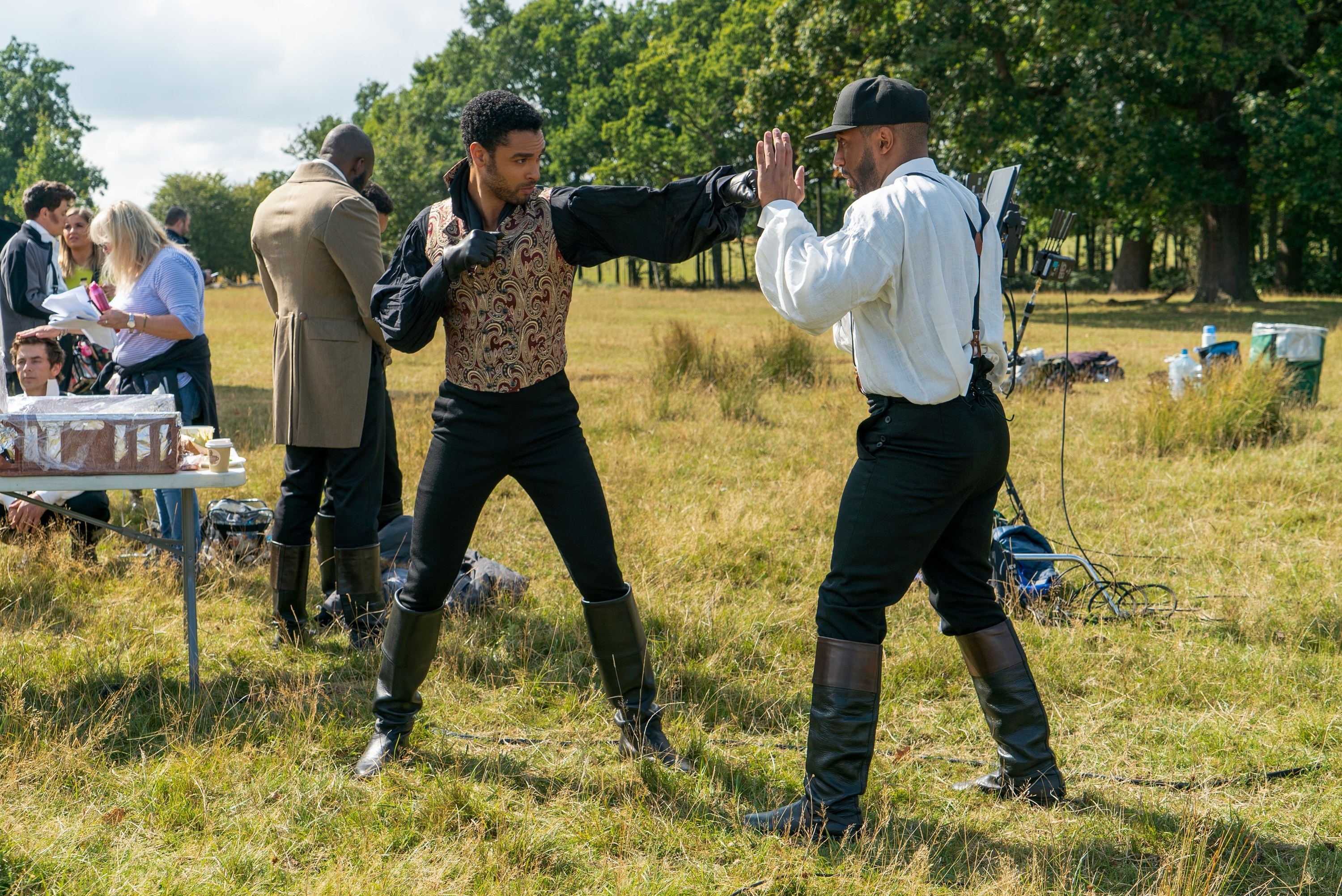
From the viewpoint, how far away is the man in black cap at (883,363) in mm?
2744

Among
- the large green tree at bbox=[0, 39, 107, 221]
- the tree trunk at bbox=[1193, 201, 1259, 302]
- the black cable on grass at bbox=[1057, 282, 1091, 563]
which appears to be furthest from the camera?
the large green tree at bbox=[0, 39, 107, 221]

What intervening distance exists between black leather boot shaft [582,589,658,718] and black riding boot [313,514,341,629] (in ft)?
5.90

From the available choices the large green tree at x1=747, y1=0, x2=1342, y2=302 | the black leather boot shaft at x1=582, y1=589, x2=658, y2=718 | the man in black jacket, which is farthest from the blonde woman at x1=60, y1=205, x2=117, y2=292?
the large green tree at x1=747, y1=0, x2=1342, y2=302

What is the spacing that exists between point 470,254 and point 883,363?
1.18m

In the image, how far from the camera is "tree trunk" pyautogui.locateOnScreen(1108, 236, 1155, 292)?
1342 inches

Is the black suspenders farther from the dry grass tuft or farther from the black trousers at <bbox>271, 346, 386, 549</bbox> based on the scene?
the dry grass tuft

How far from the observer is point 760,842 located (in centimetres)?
300

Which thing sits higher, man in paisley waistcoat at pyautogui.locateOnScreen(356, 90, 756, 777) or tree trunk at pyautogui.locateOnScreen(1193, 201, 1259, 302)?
tree trunk at pyautogui.locateOnScreen(1193, 201, 1259, 302)

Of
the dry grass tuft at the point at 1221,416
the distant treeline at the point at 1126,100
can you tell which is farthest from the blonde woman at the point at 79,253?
the distant treeline at the point at 1126,100

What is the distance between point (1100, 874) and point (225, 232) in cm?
7064

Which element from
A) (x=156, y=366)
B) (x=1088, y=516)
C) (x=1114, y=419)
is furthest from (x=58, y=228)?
(x=1114, y=419)

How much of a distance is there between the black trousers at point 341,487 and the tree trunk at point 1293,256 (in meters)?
32.7

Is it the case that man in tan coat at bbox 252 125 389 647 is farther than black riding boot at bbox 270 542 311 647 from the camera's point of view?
No

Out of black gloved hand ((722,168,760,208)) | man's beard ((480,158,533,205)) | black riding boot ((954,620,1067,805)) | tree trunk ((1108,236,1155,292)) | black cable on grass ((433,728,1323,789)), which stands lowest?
black cable on grass ((433,728,1323,789))
